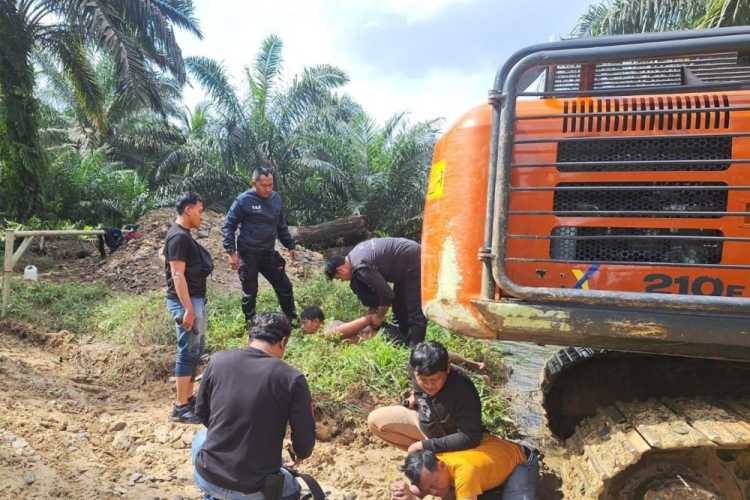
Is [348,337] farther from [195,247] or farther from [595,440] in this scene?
[595,440]

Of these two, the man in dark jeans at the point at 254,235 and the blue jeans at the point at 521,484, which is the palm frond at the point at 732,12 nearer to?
the man in dark jeans at the point at 254,235

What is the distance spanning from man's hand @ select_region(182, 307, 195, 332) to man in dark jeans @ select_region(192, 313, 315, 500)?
1.73 m

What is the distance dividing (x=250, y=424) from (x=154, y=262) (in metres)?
8.76

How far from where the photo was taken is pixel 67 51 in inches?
515

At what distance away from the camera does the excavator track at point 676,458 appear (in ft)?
8.12

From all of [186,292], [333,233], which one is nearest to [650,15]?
[333,233]

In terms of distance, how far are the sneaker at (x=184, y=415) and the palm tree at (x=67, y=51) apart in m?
9.02

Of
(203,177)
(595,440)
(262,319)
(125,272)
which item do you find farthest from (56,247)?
(595,440)

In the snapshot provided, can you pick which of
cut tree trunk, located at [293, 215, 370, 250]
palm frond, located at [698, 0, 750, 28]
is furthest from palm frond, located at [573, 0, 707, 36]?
cut tree trunk, located at [293, 215, 370, 250]

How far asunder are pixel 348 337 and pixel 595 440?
3091 mm

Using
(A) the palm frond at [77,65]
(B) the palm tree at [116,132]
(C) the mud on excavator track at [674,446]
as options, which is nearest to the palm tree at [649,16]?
(C) the mud on excavator track at [674,446]

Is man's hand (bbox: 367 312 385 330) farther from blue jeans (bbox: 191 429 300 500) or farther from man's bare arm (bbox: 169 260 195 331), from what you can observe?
blue jeans (bbox: 191 429 300 500)

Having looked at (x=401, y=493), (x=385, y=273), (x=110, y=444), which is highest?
(x=385, y=273)

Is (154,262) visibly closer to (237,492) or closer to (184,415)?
(184,415)
